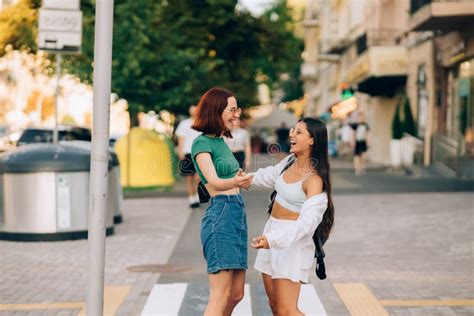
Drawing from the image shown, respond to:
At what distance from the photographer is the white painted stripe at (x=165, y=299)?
7.18 metres

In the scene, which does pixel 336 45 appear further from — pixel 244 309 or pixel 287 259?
pixel 287 259

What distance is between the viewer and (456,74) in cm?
2647

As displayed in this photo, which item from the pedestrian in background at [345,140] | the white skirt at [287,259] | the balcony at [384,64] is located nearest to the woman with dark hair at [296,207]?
the white skirt at [287,259]

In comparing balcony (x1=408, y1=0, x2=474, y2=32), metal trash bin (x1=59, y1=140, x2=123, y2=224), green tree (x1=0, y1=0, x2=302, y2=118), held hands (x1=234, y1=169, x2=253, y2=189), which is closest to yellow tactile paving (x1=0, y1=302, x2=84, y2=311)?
held hands (x1=234, y1=169, x2=253, y2=189)

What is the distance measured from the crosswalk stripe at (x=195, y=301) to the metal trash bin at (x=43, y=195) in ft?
11.0

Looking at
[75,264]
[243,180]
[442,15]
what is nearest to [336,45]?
[442,15]

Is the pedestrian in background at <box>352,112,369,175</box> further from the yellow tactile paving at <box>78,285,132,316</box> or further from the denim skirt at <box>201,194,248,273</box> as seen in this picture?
the denim skirt at <box>201,194,248,273</box>

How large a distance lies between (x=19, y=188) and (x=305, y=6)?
254 feet

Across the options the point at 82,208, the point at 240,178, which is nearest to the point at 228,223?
the point at 240,178

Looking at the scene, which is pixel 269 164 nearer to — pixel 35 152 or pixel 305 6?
pixel 35 152

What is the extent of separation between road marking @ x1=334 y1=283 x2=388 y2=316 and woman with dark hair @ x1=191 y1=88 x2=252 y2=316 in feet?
7.27

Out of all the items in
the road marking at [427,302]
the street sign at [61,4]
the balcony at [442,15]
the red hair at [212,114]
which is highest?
the balcony at [442,15]

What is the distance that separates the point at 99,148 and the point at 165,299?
7.93ft

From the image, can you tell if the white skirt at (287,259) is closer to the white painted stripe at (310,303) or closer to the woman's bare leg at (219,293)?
the woman's bare leg at (219,293)
